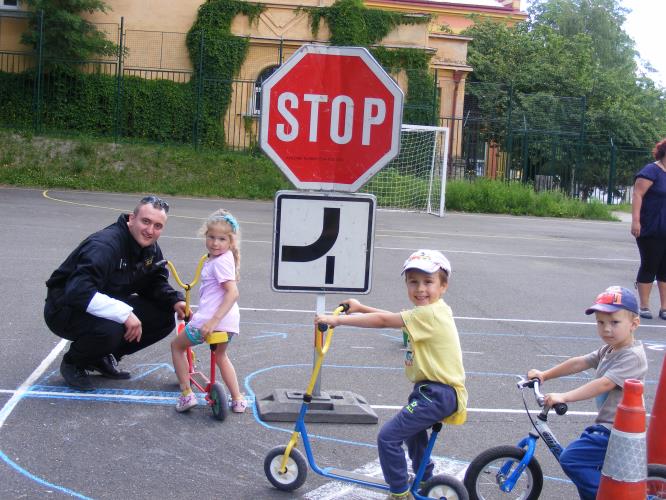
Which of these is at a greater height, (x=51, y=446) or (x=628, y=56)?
(x=628, y=56)

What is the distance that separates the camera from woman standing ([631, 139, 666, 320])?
1036cm

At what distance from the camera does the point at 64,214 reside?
18828 mm

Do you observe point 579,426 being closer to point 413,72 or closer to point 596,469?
point 596,469

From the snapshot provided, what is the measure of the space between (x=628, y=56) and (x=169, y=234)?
55.5 m

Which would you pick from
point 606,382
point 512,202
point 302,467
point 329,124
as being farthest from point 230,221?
point 512,202

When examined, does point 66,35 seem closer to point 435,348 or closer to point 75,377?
point 75,377

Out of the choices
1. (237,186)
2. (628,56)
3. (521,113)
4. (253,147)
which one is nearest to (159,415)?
(237,186)

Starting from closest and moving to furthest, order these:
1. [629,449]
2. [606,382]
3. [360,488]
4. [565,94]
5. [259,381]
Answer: [629,449]
[606,382]
[360,488]
[259,381]
[565,94]

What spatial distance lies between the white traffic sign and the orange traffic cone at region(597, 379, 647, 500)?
223cm

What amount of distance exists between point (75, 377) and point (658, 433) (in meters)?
4.07

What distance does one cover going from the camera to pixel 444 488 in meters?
4.62

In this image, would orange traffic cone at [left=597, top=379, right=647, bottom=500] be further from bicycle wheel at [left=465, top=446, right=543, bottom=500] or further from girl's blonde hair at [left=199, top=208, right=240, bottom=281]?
girl's blonde hair at [left=199, top=208, right=240, bottom=281]

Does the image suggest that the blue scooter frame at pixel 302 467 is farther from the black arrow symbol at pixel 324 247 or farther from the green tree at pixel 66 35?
the green tree at pixel 66 35

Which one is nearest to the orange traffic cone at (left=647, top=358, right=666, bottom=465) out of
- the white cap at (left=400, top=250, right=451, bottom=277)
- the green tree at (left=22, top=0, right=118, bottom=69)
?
the white cap at (left=400, top=250, right=451, bottom=277)
